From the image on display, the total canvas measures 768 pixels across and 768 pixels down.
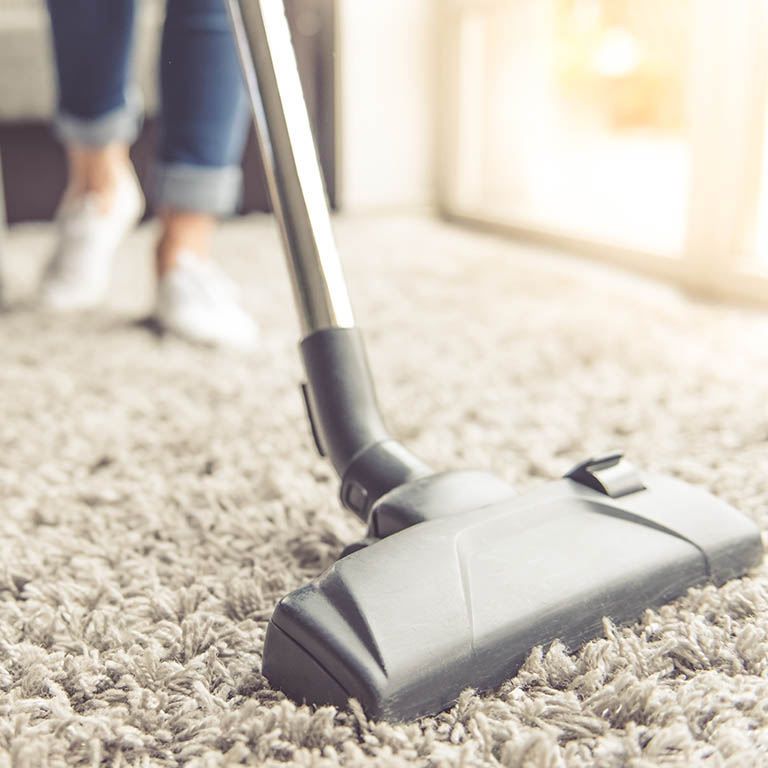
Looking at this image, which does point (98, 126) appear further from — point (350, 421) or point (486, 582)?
point (486, 582)

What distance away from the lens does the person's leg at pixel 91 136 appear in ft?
3.50

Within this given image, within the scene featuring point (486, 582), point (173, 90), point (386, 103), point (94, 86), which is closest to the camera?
point (486, 582)

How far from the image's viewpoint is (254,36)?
0.54 meters

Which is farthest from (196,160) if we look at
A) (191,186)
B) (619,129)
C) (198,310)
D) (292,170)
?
(619,129)

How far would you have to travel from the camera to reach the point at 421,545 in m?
0.38

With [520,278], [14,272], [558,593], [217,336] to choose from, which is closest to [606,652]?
[558,593]

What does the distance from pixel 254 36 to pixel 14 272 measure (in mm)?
1026

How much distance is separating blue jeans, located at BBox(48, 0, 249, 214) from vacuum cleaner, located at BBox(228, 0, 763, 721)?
1.48 ft

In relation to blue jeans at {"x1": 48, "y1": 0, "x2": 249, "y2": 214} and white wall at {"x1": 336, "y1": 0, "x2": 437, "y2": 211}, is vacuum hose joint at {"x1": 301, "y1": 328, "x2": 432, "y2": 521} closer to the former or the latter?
blue jeans at {"x1": 48, "y1": 0, "x2": 249, "y2": 214}

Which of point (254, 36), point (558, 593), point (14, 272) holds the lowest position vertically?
point (14, 272)

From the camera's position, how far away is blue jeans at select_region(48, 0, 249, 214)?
955 millimetres

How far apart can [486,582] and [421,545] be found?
3 centimetres

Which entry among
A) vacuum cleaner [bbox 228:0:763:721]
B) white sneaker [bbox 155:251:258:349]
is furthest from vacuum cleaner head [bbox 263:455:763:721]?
white sneaker [bbox 155:251:258:349]

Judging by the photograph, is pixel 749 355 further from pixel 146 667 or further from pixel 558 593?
pixel 146 667
